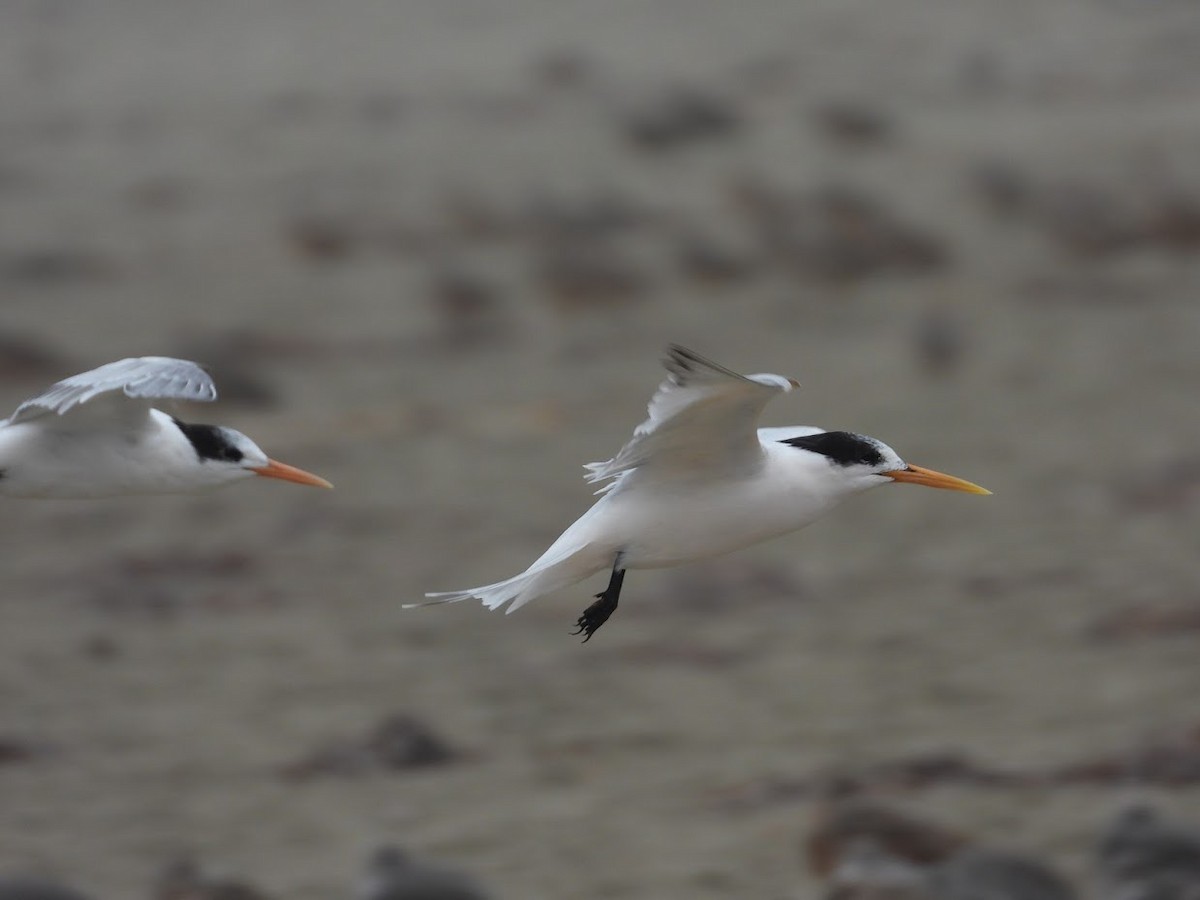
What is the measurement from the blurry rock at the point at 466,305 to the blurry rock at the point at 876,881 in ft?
33.3

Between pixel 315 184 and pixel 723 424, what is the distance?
15844mm

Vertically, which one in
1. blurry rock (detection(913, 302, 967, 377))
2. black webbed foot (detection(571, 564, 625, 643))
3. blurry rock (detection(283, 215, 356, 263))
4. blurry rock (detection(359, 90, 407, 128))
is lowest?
blurry rock (detection(913, 302, 967, 377))

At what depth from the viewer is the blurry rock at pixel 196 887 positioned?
8.57 meters

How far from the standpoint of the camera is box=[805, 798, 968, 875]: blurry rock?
8711mm

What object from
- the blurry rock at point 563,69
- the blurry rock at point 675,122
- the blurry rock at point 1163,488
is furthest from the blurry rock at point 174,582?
the blurry rock at point 563,69

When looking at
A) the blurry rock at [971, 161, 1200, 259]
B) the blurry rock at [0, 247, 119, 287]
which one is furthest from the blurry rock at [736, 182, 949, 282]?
the blurry rock at [0, 247, 119, 287]

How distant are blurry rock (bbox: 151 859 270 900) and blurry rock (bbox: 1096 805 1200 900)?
3421 millimetres

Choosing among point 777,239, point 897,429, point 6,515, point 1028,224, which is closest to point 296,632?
point 6,515

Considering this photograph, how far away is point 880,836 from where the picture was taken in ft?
28.9

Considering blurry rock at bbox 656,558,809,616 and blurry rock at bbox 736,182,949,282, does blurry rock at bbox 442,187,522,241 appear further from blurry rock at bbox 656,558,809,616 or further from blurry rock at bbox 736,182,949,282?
blurry rock at bbox 656,558,809,616

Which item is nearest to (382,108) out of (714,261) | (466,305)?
(466,305)

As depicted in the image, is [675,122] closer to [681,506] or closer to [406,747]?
[406,747]

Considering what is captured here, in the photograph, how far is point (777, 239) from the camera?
19.9 m

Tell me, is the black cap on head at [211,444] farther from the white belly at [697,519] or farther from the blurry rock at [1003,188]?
the blurry rock at [1003,188]
